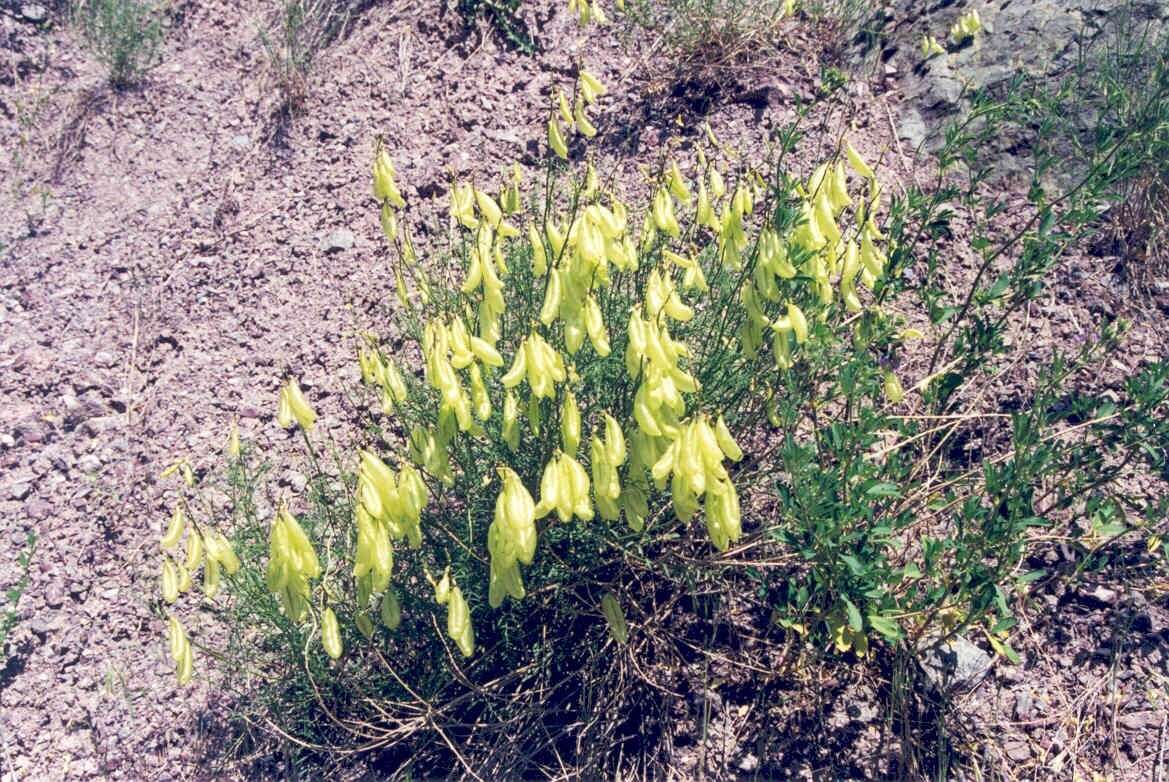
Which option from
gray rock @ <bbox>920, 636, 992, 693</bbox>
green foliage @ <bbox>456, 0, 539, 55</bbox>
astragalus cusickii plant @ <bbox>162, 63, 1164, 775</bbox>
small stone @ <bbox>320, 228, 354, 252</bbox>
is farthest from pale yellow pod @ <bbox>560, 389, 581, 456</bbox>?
green foliage @ <bbox>456, 0, 539, 55</bbox>

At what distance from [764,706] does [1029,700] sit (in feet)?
2.58

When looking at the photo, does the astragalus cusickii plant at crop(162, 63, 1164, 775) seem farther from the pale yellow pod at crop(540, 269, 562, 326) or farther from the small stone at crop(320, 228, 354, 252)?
the small stone at crop(320, 228, 354, 252)

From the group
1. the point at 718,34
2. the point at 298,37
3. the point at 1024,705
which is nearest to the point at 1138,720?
the point at 1024,705

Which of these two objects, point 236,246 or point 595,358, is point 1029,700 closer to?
point 595,358

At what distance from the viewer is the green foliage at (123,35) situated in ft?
15.5

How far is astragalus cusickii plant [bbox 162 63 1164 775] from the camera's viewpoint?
1991 mm

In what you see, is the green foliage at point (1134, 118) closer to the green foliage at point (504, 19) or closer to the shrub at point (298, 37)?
the green foliage at point (504, 19)

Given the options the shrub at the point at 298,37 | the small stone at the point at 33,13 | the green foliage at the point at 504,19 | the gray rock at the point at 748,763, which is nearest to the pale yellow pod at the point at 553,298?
the gray rock at the point at 748,763

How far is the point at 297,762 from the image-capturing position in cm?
271

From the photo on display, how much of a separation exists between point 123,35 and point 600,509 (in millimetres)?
4363

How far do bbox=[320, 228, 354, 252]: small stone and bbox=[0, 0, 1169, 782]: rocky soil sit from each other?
2 centimetres

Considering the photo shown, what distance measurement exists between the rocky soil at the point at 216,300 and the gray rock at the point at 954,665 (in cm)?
4

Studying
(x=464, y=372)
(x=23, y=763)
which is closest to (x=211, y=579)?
(x=464, y=372)

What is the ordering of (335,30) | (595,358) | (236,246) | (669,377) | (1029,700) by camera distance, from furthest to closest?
(335,30), (236,246), (595,358), (1029,700), (669,377)
